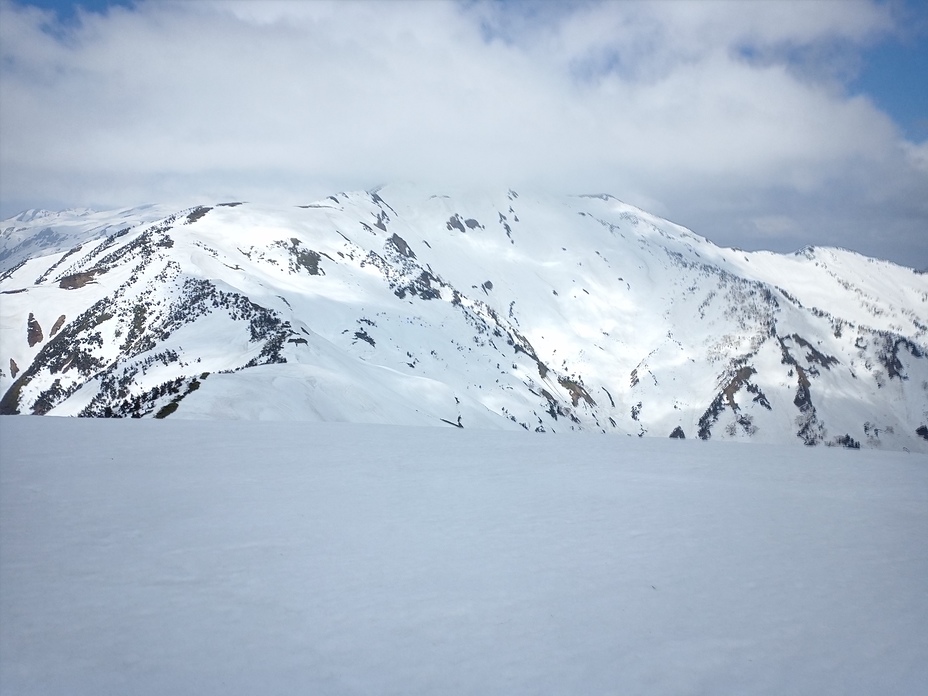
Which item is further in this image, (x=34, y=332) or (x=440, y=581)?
(x=34, y=332)

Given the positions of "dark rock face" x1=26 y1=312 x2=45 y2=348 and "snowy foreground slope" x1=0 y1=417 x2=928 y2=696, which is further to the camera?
"dark rock face" x1=26 y1=312 x2=45 y2=348

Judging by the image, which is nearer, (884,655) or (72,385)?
(884,655)

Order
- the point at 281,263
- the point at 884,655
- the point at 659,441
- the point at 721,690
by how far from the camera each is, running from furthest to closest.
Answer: the point at 281,263 < the point at 659,441 < the point at 884,655 < the point at 721,690

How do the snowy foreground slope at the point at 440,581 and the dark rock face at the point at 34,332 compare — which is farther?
the dark rock face at the point at 34,332

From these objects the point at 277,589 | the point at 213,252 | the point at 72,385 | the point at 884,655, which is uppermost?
the point at 213,252

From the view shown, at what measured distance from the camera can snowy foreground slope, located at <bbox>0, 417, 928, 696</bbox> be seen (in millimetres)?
5039

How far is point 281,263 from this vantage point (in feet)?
399

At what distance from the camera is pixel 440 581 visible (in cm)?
675

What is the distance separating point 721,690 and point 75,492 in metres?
9.70

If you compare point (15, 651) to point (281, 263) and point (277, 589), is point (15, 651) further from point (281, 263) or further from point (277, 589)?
point (281, 263)

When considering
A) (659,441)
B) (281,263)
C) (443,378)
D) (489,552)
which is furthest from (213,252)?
(489,552)

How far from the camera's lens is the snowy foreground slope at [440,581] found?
5039 mm

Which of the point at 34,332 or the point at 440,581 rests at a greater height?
the point at 34,332

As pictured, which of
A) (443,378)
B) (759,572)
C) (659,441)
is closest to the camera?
(759,572)
